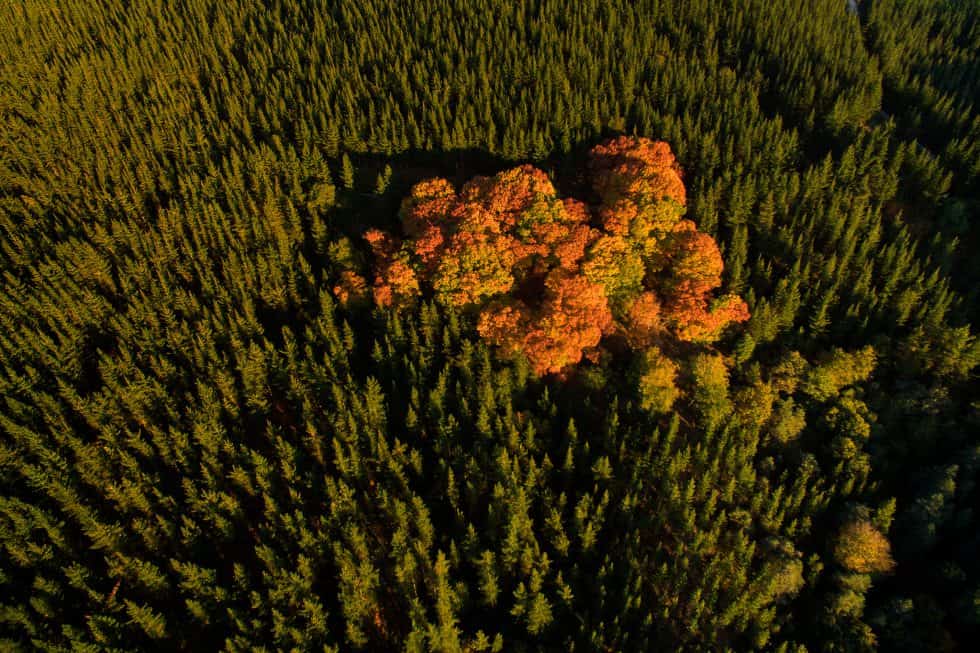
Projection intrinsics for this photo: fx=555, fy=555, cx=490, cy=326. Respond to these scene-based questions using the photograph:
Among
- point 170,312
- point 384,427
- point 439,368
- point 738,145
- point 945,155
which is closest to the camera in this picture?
point 384,427

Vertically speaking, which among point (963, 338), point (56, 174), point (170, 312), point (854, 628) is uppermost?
point (56, 174)

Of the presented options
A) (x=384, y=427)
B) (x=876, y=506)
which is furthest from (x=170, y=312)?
(x=876, y=506)

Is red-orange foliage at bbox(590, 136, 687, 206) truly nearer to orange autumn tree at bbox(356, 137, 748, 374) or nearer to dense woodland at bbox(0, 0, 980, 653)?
orange autumn tree at bbox(356, 137, 748, 374)

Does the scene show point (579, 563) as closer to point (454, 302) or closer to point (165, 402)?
point (454, 302)

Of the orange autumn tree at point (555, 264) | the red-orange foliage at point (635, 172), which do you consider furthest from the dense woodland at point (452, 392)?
the red-orange foliage at point (635, 172)

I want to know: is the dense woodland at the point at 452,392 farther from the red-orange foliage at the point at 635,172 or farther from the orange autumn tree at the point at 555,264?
the red-orange foliage at the point at 635,172

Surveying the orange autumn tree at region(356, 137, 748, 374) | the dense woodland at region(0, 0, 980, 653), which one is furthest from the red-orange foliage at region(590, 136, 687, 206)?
the dense woodland at region(0, 0, 980, 653)

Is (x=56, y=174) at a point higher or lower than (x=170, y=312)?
higher
